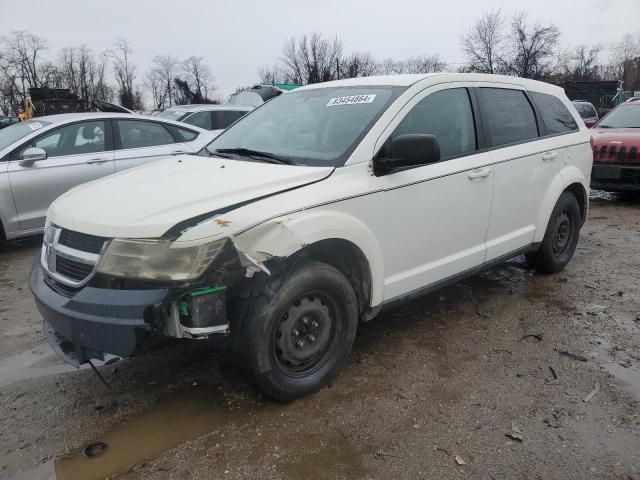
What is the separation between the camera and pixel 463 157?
3695mm

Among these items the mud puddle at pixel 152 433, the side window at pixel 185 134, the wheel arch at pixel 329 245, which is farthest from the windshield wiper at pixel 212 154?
the side window at pixel 185 134

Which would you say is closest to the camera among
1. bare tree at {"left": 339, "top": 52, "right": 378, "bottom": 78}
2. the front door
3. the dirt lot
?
the dirt lot

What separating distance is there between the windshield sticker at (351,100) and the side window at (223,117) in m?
7.88

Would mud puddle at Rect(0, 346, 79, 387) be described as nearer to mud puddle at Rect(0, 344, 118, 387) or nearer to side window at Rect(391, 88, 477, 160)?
mud puddle at Rect(0, 344, 118, 387)

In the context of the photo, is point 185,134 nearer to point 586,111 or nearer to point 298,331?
point 298,331

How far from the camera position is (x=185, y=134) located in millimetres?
7473

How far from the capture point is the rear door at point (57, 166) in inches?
236

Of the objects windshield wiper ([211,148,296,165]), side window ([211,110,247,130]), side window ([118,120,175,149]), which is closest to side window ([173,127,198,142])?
side window ([118,120,175,149])

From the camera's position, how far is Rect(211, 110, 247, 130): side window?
11.2 metres

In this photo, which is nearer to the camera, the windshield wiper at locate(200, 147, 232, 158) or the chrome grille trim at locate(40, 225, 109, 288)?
the chrome grille trim at locate(40, 225, 109, 288)

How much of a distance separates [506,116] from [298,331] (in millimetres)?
A: 2551

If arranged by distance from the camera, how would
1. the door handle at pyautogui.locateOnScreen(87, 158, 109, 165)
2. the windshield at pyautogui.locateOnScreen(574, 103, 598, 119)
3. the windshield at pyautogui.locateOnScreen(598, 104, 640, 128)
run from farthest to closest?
the windshield at pyautogui.locateOnScreen(574, 103, 598, 119), the windshield at pyautogui.locateOnScreen(598, 104, 640, 128), the door handle at pyautogui.locateOnScreen(87, 158, 109, 165)

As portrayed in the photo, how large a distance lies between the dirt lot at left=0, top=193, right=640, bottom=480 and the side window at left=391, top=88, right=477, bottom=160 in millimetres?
1378

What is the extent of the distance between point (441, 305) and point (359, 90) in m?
1.94
